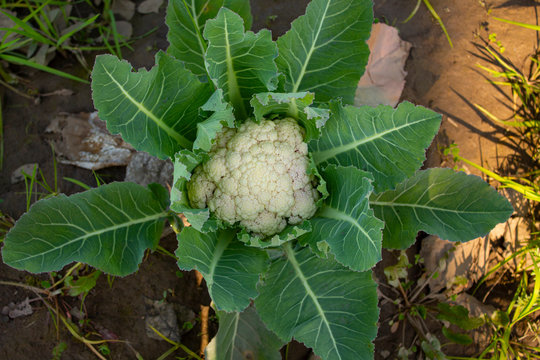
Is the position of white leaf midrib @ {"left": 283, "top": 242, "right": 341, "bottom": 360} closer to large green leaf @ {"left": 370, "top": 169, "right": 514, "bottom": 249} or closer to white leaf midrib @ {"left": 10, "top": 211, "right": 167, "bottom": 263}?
large green leaf @ {"left": 370, "top": 169, "right": 514, "bottom": 249}

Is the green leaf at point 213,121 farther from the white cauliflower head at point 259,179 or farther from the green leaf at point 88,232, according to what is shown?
the green leaf at point 88,232

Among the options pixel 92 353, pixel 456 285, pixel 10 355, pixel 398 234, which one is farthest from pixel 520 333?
pixel 10 355

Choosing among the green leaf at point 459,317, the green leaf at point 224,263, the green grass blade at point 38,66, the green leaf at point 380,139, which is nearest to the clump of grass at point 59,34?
the green grass blade at point 38,66

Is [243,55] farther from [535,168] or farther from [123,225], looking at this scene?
[535,168]

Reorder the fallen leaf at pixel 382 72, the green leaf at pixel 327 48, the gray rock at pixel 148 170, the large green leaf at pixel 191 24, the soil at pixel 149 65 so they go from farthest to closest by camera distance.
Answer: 1. the fallen leaf at pixel 382 72
2. the gray rock at pixel 148 170
3. the soil at pixel 149 65
4. the large green leaf at pixel 191 24
5. the green leaf at pixel 327 48

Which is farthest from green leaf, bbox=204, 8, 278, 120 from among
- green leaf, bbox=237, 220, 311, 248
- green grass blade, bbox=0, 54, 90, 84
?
green grass blade, bbox=0, 54, 90, 84

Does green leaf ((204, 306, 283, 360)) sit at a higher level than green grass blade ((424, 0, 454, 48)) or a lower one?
lower
